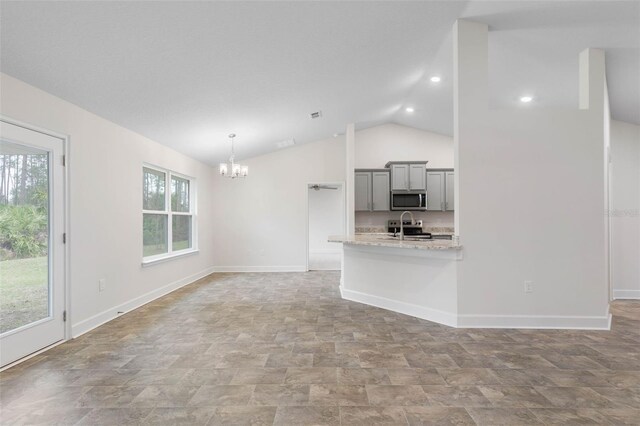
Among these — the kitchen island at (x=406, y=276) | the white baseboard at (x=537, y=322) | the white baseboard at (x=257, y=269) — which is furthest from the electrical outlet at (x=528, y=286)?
the white baseboard at (x=257, y=269)

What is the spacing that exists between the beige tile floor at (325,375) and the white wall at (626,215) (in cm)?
128

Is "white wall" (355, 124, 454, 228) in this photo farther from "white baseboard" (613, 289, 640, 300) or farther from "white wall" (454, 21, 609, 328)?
"white wall" (454, 21, 609, 328)

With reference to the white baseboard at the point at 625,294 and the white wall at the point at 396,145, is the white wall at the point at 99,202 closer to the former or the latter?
the white wall at the point at 396,145

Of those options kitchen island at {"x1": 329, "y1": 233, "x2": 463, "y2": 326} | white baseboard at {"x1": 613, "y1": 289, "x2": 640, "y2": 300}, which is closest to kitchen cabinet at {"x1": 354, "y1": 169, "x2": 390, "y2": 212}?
kitchen island at {"x1": 329, "y1": 233, "x2": 463, "y2": 326}

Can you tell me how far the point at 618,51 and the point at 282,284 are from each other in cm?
530

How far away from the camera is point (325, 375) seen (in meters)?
2.30

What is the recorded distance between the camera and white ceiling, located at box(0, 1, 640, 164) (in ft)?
7.64

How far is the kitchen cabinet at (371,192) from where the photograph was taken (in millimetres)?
6617

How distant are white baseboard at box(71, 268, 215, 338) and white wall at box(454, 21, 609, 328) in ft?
12.6

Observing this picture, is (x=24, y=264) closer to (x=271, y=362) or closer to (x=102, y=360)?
(x=102, y=360)

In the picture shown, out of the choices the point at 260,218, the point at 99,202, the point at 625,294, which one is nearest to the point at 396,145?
the point at 260,218

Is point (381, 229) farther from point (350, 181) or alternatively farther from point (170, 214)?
point (170, 214)

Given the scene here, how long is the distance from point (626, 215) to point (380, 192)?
3.82 m

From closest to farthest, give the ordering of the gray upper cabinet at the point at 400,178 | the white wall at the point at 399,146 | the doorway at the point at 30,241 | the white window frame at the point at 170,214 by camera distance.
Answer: the doorway at the point at 30,241
the white window frame at the point at 170,214
the gray upper cabinet at the point at 400,178
the white wall at the point at 399,146
